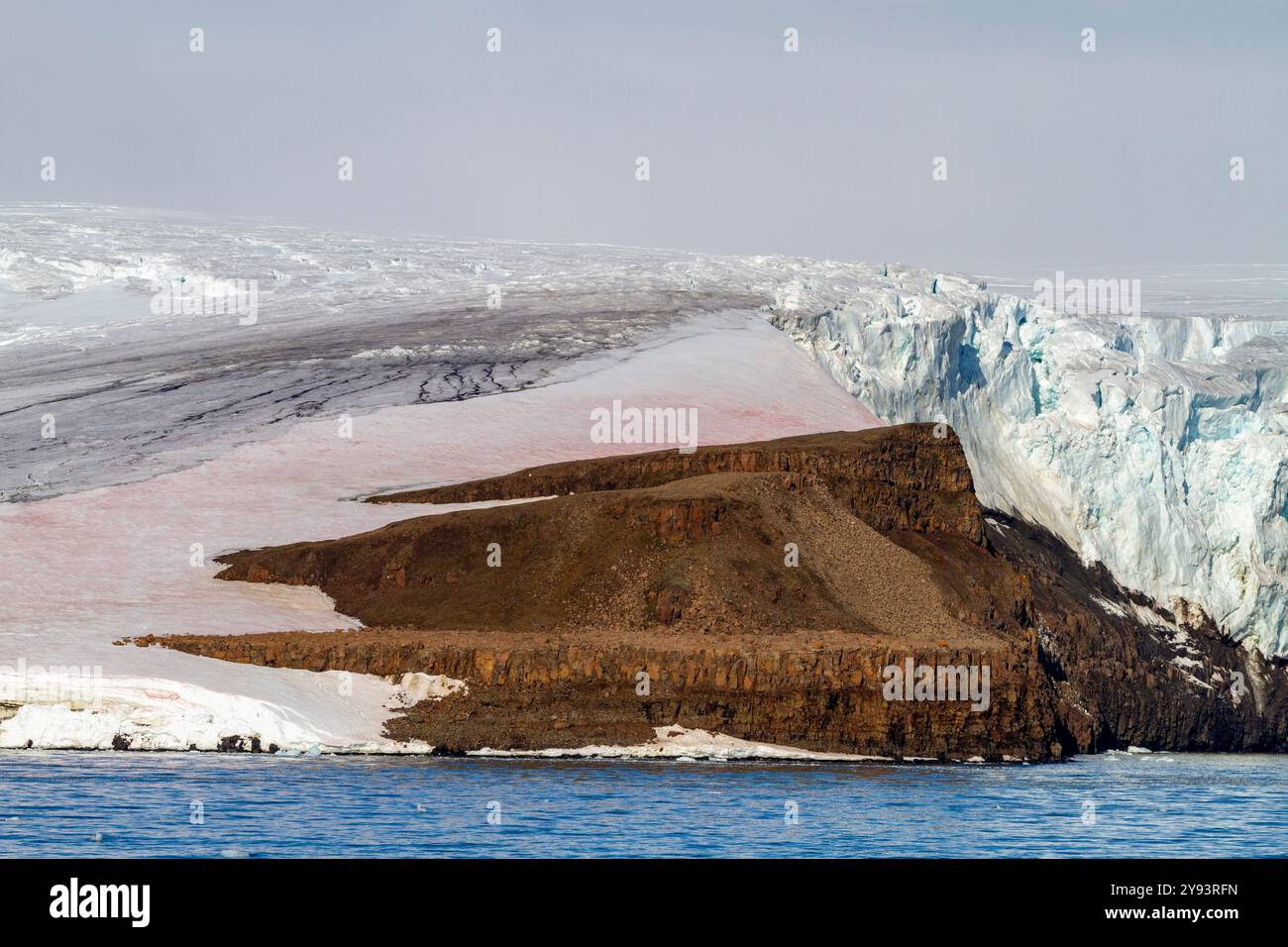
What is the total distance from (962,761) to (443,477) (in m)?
28.1

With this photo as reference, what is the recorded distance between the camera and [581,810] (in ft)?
110

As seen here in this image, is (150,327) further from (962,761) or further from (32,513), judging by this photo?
(962,761)

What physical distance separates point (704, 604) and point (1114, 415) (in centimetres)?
4786

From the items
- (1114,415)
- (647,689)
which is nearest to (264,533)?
(647,689)

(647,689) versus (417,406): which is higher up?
(417,406)

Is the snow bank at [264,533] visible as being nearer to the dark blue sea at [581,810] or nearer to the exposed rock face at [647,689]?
the exposed rock face at [647,689]

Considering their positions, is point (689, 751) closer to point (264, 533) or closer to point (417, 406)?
point (264, 533)

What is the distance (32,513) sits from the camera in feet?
209

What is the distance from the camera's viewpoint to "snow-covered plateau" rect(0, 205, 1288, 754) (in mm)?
51125

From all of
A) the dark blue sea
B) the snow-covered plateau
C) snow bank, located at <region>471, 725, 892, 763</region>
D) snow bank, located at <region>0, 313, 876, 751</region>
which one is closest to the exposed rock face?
snow bank, located at <region>471, 725, 892, 763</region>

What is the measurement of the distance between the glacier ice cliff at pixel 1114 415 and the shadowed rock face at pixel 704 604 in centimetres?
1984

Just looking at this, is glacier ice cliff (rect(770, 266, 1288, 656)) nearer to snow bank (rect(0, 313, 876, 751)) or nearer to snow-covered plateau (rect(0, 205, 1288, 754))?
snow-covered plateau (rect(0, 205, 1288, 754))

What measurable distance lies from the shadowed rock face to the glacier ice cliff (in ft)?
65.1
